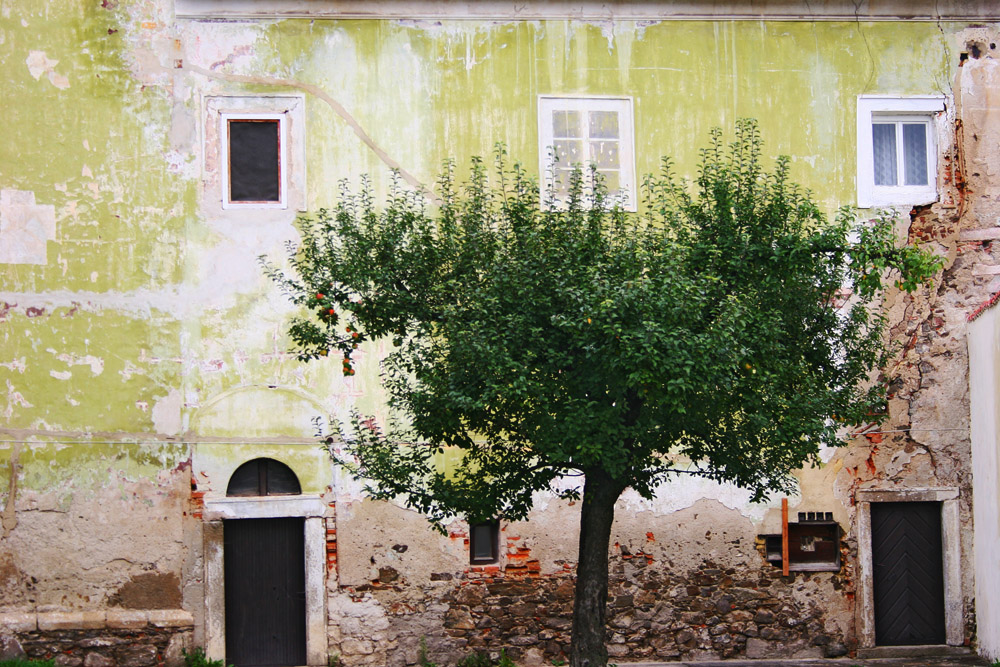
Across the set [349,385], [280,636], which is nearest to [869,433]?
[349,385]

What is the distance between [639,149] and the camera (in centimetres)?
1338

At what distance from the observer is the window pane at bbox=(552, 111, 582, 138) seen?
13.4m

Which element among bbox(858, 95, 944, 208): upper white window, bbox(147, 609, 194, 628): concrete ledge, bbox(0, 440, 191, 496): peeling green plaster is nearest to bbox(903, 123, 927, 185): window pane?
bbox(858, 95, 944, 208): upper white window

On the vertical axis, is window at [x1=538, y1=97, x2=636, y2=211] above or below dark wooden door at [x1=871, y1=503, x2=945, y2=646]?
above

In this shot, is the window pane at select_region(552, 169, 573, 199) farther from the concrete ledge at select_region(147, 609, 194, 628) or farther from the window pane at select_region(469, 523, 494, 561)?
the concrete ledge at select_region(147, 609, 194, 628)

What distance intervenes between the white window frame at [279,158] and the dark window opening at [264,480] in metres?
2.81

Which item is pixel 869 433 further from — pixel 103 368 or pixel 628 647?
pixel 103 368

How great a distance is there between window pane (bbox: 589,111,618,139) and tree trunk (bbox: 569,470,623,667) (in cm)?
463

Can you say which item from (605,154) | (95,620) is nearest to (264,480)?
(95,620)

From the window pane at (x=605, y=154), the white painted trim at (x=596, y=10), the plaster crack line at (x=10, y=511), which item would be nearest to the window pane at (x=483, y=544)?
the window pane at (x=605, y=154)

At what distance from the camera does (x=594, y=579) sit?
33.8 ft

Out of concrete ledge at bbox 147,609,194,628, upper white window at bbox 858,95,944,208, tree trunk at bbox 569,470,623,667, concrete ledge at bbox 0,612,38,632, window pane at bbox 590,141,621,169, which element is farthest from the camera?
upper white window at bbox 858,95,944,208

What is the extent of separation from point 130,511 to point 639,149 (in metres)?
6.85

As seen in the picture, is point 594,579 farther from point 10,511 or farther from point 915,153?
point 915,153
